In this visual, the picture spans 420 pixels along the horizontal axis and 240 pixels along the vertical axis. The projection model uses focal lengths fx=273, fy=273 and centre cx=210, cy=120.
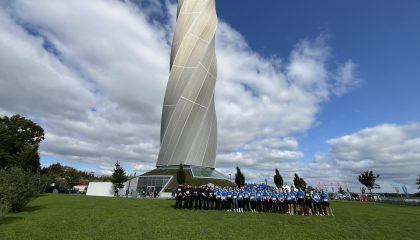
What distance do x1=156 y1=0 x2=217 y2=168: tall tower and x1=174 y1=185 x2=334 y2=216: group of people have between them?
29.8 metres

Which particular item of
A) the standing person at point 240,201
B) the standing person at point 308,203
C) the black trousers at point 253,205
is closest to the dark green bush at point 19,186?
the standing person at point 240,201

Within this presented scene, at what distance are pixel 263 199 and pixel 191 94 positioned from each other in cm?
3249

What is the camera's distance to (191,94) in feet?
154

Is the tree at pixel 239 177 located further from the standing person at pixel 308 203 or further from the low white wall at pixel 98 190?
the standing person at pixel 308 203

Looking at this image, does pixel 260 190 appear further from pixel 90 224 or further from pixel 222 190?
pixel 90 224

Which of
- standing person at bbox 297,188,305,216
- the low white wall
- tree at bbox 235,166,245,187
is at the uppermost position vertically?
tree at bbox 235,166,245,187

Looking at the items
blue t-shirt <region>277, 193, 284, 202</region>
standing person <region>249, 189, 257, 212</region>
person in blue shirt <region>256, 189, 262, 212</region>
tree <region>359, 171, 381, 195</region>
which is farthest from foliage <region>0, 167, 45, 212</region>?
tree <region>359, 171, 381, 195</region>

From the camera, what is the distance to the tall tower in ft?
154

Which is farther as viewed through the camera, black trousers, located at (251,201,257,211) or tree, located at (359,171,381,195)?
tree, located at (359,171,381,195)

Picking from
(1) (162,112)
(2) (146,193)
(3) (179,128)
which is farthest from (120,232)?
(1) (162,112)

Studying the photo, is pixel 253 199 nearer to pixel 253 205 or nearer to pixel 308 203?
pixel 253 205

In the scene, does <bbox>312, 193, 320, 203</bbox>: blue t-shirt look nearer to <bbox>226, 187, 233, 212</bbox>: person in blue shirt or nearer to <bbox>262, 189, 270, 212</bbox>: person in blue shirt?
<bbox>262, 189, 270, 212</bbox>: person in blue shirt

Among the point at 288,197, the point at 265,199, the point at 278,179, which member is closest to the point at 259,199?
the point at 265,199

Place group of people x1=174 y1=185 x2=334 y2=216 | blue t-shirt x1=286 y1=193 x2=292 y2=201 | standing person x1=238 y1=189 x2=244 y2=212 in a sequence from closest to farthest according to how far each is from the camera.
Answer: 1. group of people x1=174 y1=185 x2=334 y2=216
2. blue t-shirt x1=286 y1=193 x2=292 y2=201
3. standing person x1=238 y1=189 x2=244 y2=212
